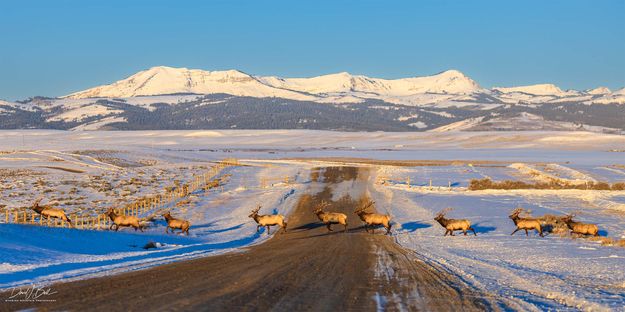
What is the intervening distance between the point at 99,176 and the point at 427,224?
40337 millimetres

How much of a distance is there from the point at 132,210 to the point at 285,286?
2306 centimetres

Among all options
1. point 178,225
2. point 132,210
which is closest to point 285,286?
point 178,225

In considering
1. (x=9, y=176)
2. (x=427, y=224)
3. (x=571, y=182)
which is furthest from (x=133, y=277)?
(x=9, y=176)

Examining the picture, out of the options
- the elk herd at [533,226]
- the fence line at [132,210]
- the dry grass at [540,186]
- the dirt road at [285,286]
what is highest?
the dirt road at [285,286]

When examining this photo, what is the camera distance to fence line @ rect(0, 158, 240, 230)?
3183 centimetres

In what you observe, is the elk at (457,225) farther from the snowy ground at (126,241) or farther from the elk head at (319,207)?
the snowy ground at (126,241)
